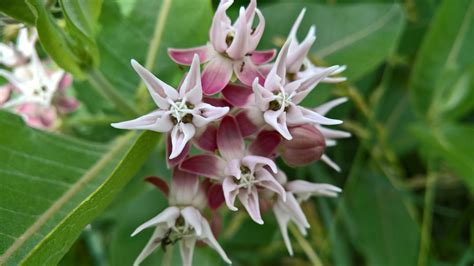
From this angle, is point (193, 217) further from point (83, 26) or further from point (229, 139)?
point (83, 26)

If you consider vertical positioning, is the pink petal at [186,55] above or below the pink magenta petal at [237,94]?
above

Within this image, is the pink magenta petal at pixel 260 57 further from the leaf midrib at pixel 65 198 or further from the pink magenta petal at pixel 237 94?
the leaf midrib at pixel 65 198

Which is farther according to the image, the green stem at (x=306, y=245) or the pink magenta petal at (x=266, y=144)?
the green stem at (x=306, y=245)

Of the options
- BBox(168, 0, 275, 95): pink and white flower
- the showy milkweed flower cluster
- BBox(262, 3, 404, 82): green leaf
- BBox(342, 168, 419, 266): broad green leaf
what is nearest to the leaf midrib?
the showy milkweed flower cluster

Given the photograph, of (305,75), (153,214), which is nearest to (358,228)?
(153,214)

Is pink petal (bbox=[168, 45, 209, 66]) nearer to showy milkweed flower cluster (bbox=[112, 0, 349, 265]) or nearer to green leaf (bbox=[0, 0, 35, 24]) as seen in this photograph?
showy milkweed flower cluster (bbox=[112, 0, 349, 265])

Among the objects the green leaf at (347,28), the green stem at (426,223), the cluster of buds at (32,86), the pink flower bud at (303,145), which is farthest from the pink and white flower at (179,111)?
the green stem at (426,223)

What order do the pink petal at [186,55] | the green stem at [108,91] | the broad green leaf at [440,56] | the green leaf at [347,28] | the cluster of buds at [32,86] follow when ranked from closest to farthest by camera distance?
the pink petal at [186,55], the green stem at [108,91], the cluster of buds at [32,86], the green leaf at [347,28], the broad green leaf at [440,56]

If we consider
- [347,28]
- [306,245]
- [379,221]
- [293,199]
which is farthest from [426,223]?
[293,199]

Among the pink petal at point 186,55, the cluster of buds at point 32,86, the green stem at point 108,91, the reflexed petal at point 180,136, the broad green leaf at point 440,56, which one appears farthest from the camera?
the broad green leaf at point 440,56
